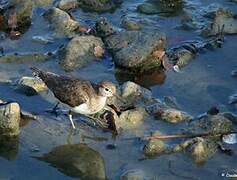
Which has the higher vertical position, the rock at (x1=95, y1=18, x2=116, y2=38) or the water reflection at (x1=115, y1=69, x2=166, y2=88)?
the rock at (x1=95, y1=18, x2=116, y2=38)

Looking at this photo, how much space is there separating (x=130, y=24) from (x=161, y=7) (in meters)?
0.90

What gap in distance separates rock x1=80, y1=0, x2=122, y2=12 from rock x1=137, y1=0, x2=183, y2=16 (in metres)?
0.54

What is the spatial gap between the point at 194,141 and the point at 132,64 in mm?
2123

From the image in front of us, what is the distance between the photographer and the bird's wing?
877cm

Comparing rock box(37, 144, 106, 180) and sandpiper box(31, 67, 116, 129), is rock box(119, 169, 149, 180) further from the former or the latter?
sandpiper box(31, 67, 116, 129)

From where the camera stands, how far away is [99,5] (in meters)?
12.2

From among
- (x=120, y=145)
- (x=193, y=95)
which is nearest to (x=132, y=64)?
(x=193, y=95)

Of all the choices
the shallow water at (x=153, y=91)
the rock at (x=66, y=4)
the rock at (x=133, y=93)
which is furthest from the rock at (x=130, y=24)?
the rock at (x=133, y=93)

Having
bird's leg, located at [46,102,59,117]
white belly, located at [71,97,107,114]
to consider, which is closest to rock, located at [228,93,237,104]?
white belly, located at [71,97,107,114]

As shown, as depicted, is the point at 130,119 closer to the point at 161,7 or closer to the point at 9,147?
the point at 9,147

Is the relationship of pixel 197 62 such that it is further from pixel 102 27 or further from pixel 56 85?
pixel 56 85

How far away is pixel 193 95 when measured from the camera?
9633 millimetres

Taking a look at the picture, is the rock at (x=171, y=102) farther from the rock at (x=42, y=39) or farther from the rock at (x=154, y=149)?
the rock at (x=42, y=39)

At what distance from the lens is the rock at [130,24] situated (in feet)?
37.5
